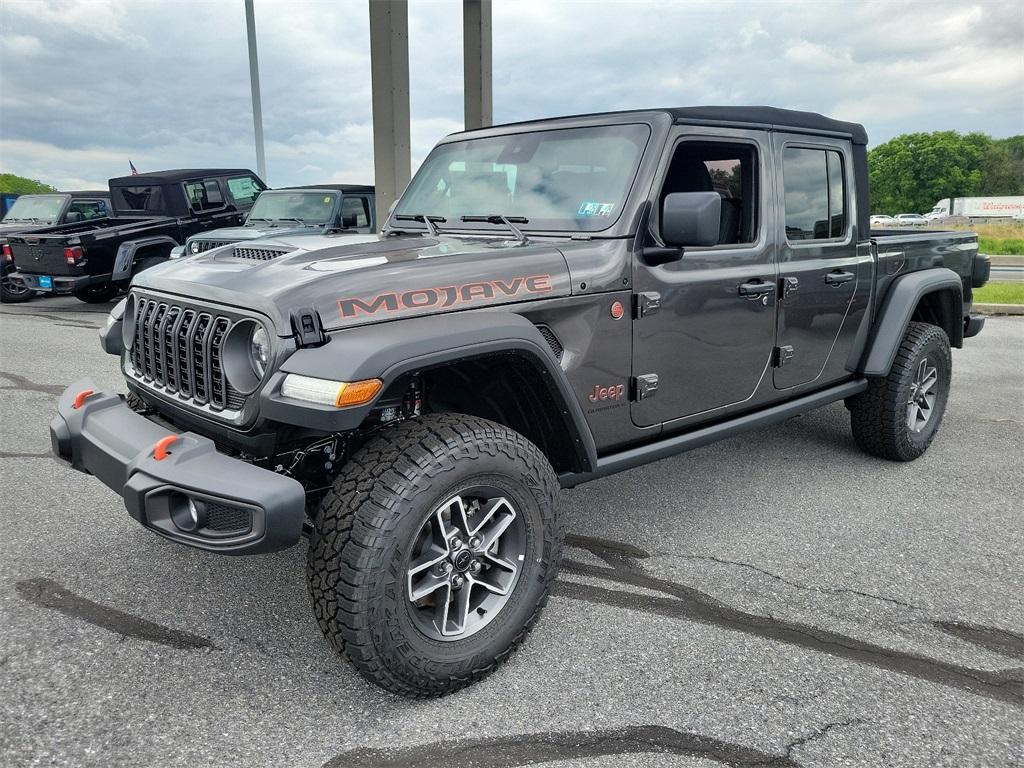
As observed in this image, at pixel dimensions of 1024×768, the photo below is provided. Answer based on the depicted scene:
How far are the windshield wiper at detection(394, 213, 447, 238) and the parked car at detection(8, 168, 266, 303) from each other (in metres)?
8.51

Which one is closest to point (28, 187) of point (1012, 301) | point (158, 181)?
point (158, 181)

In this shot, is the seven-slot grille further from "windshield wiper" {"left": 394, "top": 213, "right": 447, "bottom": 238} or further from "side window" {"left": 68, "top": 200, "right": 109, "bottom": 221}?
"side window" {"left": 68, "top": 200, "right": 109, "bottom": 221}

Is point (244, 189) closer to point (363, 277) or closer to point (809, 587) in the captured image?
point (363, 277)

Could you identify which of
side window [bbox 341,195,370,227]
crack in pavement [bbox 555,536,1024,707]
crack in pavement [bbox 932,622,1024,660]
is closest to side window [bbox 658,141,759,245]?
crack in pavement [bbox 555,536,1024,707]

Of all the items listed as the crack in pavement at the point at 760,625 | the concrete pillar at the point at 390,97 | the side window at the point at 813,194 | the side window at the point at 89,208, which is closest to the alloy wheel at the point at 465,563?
the crack in pavement at the point at 760,625

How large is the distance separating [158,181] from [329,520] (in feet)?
38.2

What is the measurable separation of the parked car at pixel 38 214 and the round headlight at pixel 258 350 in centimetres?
1242

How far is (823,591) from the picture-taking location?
3.23 metres

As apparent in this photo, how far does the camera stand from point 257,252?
3.07 meters

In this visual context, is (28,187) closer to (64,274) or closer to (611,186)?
(64,274)

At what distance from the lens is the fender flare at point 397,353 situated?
226cm

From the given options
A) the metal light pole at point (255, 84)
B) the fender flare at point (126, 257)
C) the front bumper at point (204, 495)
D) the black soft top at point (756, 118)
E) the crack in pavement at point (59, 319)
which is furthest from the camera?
the metal light pole at point (255, 84)

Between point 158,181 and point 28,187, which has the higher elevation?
point 28,187

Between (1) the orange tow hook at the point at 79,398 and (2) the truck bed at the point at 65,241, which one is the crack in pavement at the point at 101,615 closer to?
(1) the orange tow hook at the point at 79,398
